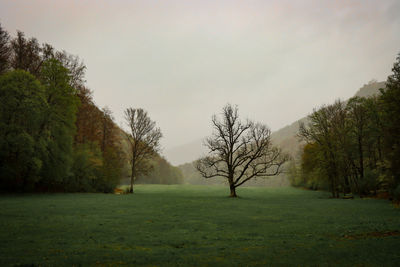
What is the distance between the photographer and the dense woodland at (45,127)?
1282 inches

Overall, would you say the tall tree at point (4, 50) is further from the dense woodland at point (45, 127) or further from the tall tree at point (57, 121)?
the tall tree at point (57, 121)

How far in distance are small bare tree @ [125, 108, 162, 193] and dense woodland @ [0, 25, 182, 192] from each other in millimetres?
4121

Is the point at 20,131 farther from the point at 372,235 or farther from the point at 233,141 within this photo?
the point at 372,235

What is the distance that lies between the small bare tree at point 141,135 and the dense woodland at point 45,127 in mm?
4121

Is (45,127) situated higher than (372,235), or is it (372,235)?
(45,127)

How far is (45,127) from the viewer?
3844 centimetres

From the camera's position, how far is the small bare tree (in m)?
49.8

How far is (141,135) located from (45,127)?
17.1 m

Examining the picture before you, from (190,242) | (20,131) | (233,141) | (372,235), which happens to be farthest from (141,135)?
(372,235)

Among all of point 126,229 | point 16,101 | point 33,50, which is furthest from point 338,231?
point 33,50

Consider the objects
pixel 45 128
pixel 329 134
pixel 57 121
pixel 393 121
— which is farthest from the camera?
pixel 329 134

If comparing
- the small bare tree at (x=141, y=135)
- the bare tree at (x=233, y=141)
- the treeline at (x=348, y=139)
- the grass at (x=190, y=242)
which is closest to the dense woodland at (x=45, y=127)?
the small bare tree at (x=141, y=135)

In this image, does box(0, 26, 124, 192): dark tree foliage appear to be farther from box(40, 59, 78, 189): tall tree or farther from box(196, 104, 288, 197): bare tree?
box(196, 104, 288, 197): bare tree

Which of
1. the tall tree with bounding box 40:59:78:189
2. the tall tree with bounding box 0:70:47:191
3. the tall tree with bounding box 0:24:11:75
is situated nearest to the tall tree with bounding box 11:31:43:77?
the tall tree with bounding box 0:24:11:75
